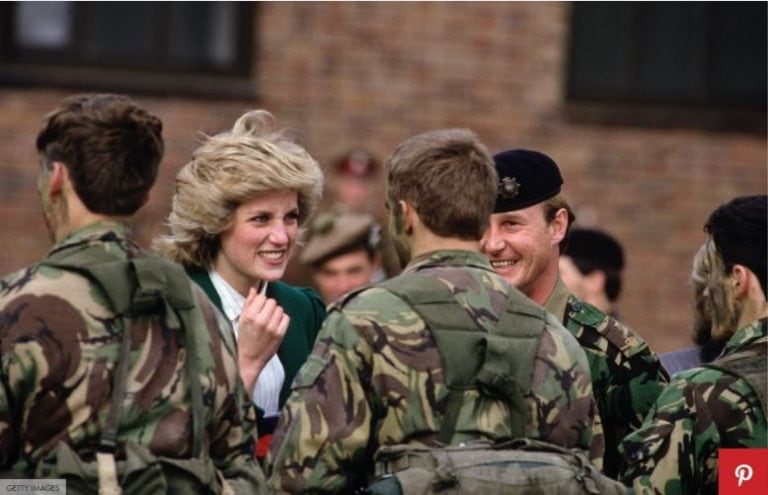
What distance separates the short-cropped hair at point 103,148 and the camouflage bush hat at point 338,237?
4257 millimetres

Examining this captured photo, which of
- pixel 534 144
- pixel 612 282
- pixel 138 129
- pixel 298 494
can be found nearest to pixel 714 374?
pixel 298 494

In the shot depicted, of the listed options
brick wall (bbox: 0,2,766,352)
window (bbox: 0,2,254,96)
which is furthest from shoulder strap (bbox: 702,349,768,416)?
window (bbox: 0,2,254,96)

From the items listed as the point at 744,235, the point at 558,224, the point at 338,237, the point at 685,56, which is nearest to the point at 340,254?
the point at 338,237

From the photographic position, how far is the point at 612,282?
8.20m

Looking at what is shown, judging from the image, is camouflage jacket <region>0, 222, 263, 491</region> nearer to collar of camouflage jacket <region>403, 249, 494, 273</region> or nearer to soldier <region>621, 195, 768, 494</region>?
collar of camouflage jacket <region>403, 249, 494, 273</region>

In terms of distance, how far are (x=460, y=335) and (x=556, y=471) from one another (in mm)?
398

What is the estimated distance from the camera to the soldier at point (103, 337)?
4176 mm

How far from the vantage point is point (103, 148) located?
14.0ft

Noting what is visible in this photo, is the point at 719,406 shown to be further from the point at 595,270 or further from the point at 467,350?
the point at 595,270

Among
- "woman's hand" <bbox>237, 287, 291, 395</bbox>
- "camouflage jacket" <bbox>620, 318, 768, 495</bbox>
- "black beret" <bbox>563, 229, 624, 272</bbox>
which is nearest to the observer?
"camouflage jacket" <bbox>620, 318, 768, 495</bbox>

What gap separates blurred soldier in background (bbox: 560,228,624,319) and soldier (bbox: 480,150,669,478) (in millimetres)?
2230

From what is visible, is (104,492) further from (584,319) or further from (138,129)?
(584,319)

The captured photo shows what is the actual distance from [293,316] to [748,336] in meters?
1.41

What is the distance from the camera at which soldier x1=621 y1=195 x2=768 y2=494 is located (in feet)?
16.0
